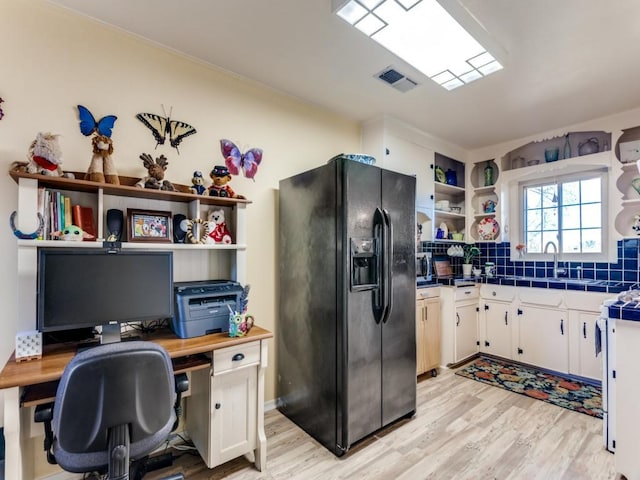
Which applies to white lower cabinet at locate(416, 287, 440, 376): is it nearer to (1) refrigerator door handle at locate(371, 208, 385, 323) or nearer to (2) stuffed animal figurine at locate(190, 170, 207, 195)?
(1) refrigerator door handle at locate(371, 208, 385, 323)

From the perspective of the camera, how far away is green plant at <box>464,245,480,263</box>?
4.30m

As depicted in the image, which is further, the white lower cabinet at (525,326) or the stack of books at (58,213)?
the white lower cabinet at (525,326)

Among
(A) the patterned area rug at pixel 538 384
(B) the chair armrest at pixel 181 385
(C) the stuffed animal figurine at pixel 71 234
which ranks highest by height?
(C) the stuffed animal figurine at pixel 71 234

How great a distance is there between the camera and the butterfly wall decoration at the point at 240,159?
7.97ft

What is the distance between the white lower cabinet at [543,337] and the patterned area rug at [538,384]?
122mm

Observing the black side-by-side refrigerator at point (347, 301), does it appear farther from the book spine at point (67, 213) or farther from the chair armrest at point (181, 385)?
the book spine at point (67, 213)

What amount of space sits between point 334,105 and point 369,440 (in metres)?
2.80

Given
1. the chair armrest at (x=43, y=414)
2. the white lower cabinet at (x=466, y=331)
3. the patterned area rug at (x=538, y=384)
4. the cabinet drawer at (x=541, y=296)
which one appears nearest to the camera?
the chair armrest at (x=43, y=414)

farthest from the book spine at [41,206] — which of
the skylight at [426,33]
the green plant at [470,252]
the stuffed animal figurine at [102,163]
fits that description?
the green plant at [470,252]

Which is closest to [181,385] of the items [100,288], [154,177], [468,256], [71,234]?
[100,288]

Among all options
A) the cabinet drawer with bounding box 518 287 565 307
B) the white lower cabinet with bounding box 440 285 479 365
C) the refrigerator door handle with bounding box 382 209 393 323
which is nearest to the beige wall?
the refrigerator door handle with bounding box 382 209 393 323

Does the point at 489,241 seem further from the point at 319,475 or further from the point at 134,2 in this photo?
the point at 134,2

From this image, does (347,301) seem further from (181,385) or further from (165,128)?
(165,128)

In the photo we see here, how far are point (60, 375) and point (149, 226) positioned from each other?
0.91m
